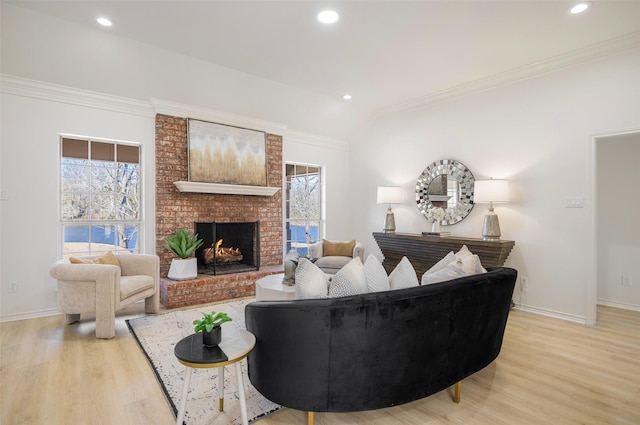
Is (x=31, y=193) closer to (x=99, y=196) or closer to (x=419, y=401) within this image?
(x=99, y=196)

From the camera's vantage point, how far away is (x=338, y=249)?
5180mm

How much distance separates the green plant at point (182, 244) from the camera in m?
4.29

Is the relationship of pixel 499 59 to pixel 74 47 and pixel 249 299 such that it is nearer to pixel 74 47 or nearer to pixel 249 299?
pixel 249 299

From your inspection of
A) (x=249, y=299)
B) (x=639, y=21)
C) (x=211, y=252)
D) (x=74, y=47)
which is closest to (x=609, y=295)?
(x=639, y=21)

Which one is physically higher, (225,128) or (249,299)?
(225,128)

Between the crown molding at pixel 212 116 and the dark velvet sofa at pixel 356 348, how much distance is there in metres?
3.69

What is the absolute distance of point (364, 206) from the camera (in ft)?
20.8

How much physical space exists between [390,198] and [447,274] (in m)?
3.18

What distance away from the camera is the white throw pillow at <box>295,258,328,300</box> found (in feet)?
6.16

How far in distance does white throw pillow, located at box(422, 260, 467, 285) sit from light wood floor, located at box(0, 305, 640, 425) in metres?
0.78

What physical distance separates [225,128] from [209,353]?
3.99 m

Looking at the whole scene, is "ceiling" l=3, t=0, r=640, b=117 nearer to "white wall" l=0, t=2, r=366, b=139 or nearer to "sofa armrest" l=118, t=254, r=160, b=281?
"white wall" l=0, t=2, r=366, b=139

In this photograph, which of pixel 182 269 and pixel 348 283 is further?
pixel 182 269

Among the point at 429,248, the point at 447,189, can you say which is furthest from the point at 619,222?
the point at 429,248
